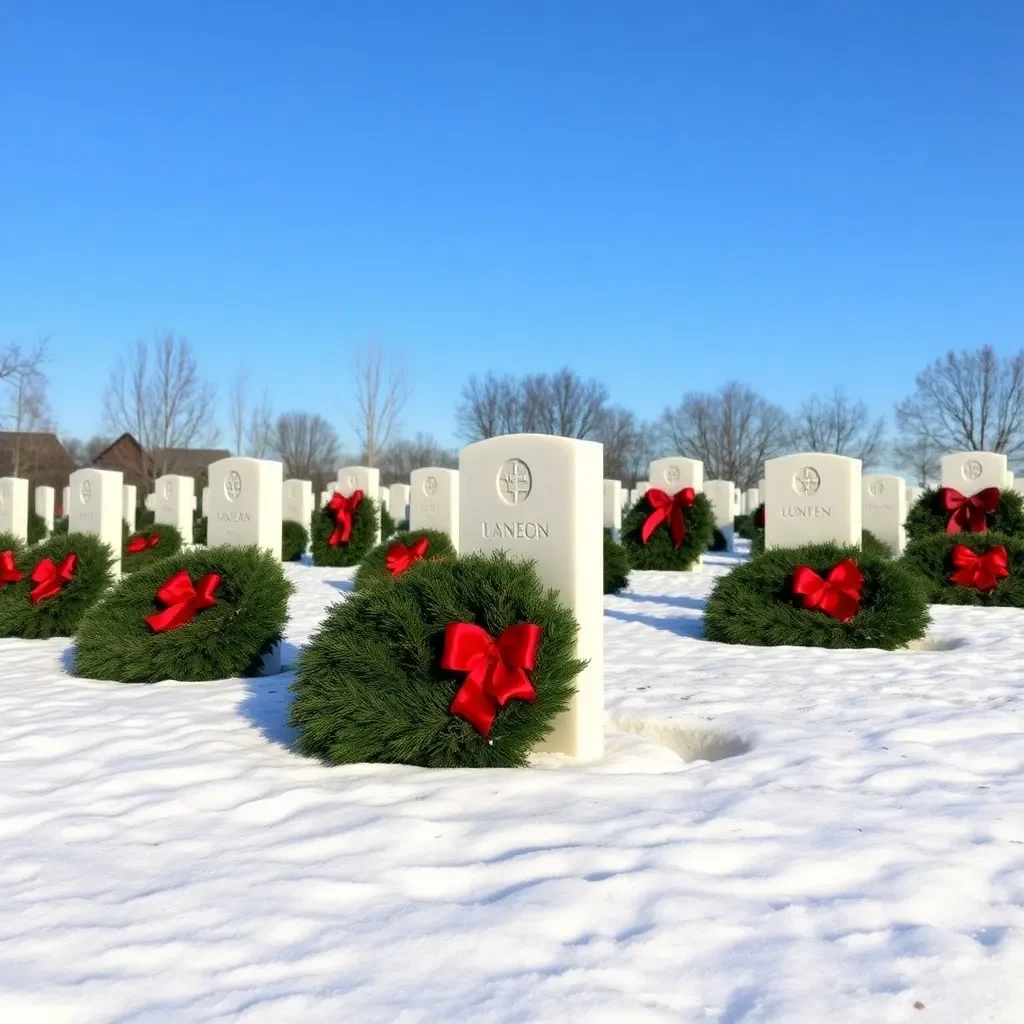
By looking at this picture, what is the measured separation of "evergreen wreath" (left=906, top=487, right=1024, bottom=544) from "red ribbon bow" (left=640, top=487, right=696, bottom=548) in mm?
3250

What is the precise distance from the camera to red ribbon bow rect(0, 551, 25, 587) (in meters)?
9.13

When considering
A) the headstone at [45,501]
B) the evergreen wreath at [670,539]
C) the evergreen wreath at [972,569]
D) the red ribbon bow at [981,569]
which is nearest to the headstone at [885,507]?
the evergreen wreath at [670,539]

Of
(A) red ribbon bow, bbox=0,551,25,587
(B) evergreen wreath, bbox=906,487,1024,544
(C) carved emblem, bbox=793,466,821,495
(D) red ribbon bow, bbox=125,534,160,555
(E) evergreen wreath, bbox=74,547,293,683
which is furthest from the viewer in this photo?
(D) red ribbon bow, bbox=125,534,160,555

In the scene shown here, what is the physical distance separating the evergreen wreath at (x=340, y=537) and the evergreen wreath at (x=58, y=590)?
29.1 ft

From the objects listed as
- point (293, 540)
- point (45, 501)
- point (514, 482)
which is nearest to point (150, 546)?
point (293, 540)

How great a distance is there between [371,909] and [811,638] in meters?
5.67

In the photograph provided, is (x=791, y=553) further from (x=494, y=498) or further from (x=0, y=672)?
(x=0, y=672)

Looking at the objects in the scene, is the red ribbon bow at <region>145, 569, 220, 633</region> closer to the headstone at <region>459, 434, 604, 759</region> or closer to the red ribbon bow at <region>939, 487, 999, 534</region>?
the headstone at <region>459, 434, 604, 759</region>

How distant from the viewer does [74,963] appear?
2.53 m

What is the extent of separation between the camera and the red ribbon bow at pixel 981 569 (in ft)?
34.4

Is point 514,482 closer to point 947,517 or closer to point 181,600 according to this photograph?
point 181,600

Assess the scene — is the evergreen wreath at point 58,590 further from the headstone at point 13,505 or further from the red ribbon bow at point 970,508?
the red ribbon bow at point 970,508

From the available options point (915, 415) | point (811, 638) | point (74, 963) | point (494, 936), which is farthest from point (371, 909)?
point (915, 415)

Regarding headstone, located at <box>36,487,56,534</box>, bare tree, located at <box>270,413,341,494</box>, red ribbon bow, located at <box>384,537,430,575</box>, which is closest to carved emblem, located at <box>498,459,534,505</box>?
red ribbon bow, located at <box>384,537,430,575</box>
